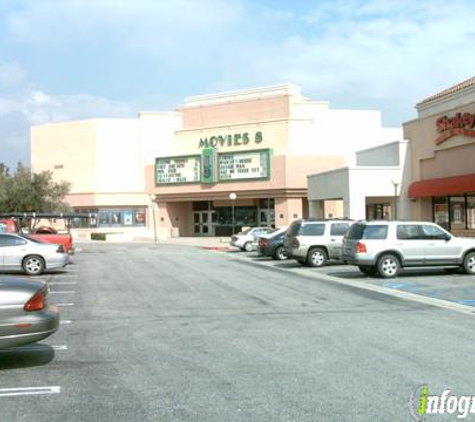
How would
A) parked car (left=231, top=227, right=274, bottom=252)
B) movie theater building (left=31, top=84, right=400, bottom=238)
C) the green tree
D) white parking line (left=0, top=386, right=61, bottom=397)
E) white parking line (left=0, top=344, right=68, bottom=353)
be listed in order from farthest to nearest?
movie theater building (left=31, top=84, right=400, bottom=238) < the green tree < parked car (left=231, top=227, right=274, bottom=252) < white parking line (left=0, top=344, right=68, bottom=353) < white parking line (left=0, top=386, right=61, bottom=397)

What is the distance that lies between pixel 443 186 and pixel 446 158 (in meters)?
1.69

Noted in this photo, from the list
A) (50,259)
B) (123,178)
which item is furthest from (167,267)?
(123,178)

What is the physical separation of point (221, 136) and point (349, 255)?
36118 mm

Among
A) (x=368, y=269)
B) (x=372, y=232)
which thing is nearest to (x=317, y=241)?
(x=368, y=269)

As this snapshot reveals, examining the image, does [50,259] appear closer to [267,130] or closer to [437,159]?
[437,159]

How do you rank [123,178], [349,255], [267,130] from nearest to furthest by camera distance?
[349,255] → [267,130] → [123,178]

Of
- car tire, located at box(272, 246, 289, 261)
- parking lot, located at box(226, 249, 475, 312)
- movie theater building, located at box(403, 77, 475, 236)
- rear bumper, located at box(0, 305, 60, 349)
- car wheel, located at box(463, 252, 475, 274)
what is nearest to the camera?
rear bumper, located at box(0, 305, 60, 349)

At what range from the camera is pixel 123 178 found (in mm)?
60875

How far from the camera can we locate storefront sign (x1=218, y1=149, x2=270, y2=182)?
5172 cm

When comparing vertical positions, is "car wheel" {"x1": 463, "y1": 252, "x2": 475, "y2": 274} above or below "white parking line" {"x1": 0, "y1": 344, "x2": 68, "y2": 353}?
above

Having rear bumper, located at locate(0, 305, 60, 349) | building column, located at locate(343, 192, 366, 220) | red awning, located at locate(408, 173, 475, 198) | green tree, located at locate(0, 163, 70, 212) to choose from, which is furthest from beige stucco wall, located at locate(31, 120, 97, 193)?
rear bumper, located at locate(0, 305, 60, 349)

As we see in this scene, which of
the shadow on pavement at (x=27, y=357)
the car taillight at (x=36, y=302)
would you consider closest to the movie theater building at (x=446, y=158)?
the shadow on pavement at (x=27, y=357)

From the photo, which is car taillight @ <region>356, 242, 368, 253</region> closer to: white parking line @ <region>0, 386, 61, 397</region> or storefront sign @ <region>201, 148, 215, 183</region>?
white parking line @ <region>0, 386, 61, 397</region>

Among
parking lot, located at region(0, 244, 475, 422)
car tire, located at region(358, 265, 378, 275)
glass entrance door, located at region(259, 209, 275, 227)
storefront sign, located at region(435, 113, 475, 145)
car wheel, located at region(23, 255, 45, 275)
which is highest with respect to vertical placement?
storefront sign, located at region(435, 113, 475, 145)
